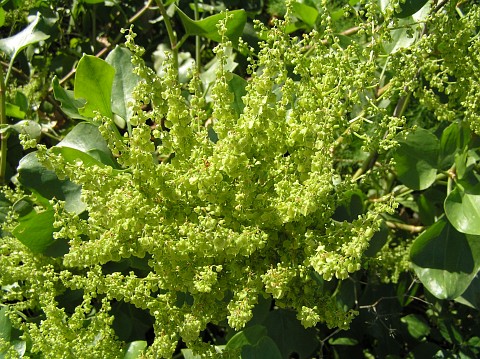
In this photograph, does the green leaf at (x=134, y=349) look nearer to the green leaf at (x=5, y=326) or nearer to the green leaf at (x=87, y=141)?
the green leaf at (x=5, y=326)

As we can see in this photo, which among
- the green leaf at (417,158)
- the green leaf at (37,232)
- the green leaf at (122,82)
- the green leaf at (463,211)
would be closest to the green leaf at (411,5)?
the green leaf at (417,158)

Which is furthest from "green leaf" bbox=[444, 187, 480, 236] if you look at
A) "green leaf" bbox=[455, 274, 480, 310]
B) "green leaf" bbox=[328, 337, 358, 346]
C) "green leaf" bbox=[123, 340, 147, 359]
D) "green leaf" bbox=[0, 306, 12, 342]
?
"green leaf" bbox=[0, 306, 12, 342]

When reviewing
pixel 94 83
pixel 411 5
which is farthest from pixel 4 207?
pixel 411 5

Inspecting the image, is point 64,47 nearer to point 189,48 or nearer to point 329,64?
point 189,48

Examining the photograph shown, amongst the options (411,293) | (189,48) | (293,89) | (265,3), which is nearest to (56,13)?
(189,48)

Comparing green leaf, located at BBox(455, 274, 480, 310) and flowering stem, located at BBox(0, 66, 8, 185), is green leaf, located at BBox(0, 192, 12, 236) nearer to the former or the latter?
flowering stem, located at BBox(0, 66, 8, 185)

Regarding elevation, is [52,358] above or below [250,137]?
below
